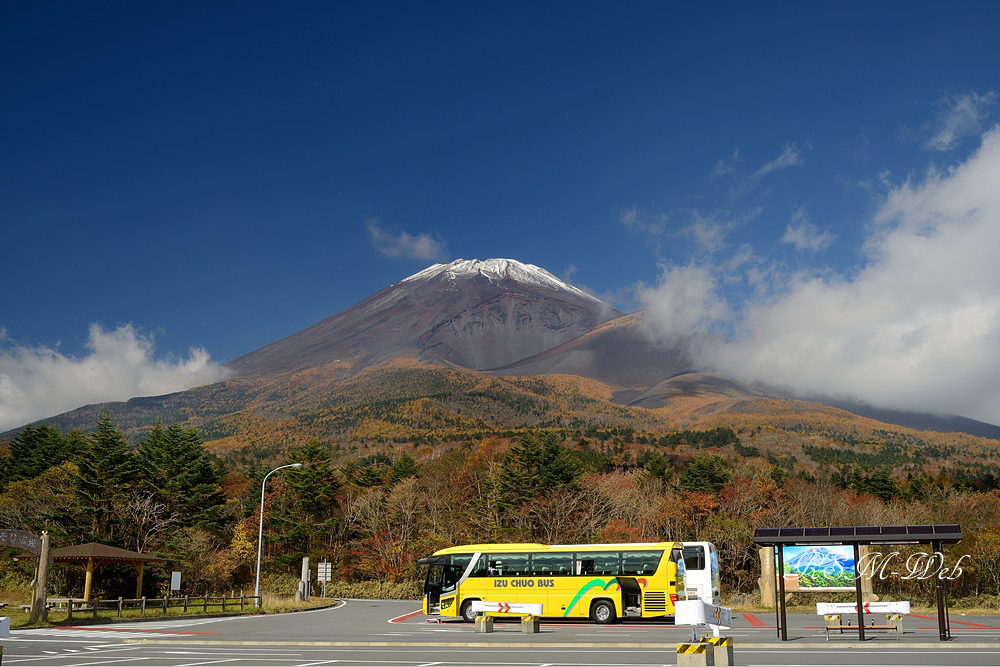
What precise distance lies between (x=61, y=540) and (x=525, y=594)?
34214 millimetres

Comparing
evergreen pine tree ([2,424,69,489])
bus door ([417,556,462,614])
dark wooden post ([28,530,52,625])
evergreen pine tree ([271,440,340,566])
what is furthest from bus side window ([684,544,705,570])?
evergreen pine tree ([2,424,69,489])

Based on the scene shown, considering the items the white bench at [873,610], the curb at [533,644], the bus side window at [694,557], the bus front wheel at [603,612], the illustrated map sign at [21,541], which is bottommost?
the bus front wheel at [603,612]

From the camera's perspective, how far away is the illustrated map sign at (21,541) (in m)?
21.6

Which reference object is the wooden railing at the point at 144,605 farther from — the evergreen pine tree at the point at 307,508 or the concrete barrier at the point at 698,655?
the evergreen pine tree at the point at 307,508

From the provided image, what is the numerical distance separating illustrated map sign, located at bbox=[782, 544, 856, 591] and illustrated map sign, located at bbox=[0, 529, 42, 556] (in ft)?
67.1

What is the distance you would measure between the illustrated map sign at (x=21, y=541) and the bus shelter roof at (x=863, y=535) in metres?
19.9

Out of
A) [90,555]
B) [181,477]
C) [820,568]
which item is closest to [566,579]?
[820,568]

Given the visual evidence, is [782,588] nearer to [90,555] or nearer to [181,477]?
[90,555]

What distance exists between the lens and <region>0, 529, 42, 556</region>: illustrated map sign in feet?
70.9

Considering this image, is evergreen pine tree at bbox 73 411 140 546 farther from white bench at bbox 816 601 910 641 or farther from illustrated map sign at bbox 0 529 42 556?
white bench at bbox 816 601 910 641

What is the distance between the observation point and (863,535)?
1784cm

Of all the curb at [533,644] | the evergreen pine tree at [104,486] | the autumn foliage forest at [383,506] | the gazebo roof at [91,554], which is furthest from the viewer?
the evergreen pine tree at [104,486]

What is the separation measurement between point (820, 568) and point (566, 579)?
9920 mm

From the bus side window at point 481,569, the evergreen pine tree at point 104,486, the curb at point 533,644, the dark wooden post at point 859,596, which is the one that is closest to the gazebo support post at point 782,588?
the curb at point 533,644
